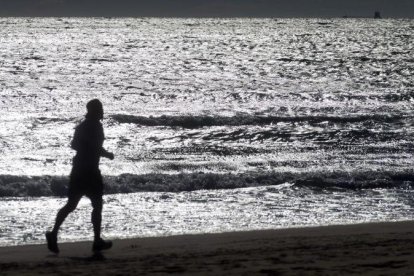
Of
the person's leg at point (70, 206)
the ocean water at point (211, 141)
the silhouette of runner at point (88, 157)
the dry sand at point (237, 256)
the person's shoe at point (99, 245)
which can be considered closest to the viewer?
the dry sand at point (237, 256)

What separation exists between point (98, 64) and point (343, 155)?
3935cm

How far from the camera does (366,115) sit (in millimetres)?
34219

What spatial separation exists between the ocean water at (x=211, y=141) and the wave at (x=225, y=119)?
2.1 inches

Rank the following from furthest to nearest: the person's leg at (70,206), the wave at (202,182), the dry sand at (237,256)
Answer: the wave at (202,182), the person's leg at (70,206), the dry sand at (237,256)

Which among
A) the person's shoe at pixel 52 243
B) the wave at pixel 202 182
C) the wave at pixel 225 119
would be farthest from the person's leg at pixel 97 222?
the wave at pixel 225 119

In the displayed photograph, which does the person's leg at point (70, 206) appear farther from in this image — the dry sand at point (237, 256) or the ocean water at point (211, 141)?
the ocean water at point (211, 141)

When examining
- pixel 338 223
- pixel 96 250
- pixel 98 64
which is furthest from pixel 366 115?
pixel 98 64

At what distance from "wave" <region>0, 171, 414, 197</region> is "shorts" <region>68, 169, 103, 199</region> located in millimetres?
7085

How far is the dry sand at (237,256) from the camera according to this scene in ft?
26.0

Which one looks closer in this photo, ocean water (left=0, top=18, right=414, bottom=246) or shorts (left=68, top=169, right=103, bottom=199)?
shorts (left=68, top=169, right=103, bottom=199)

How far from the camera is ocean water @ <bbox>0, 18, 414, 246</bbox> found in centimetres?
1413

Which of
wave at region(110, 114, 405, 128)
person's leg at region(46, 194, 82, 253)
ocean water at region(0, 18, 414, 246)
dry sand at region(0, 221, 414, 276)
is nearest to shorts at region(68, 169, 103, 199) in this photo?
person's leg at region(46, 194, 82, 253)

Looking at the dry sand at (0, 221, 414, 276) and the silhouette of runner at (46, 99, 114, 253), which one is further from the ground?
the silhouette of runner at (46, 99, 114, 253)

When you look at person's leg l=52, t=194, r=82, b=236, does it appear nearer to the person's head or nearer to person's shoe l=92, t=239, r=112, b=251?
person's shoe l=92, t=239, r=112, b=251
